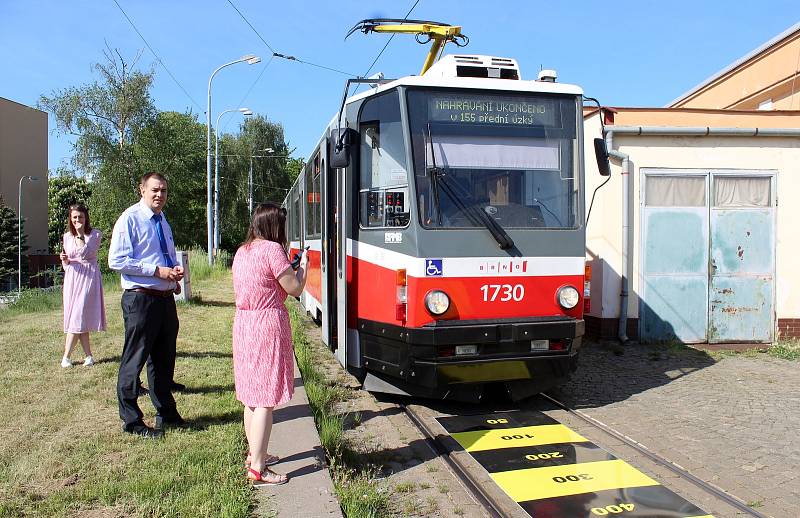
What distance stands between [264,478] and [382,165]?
3347 millimetres

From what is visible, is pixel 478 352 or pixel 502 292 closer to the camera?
pixel 478 352

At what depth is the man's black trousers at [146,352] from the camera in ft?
17.1

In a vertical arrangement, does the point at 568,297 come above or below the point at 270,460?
above

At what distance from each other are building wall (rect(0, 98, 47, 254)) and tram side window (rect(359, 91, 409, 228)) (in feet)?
130

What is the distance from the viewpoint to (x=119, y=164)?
106 feet

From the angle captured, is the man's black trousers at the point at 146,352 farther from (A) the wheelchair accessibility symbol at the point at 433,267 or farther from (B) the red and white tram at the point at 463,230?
(A) the wheelchair accessibility symbol at the point at 433,267

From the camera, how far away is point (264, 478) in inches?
170

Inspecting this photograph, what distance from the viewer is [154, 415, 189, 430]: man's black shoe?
17.7ft

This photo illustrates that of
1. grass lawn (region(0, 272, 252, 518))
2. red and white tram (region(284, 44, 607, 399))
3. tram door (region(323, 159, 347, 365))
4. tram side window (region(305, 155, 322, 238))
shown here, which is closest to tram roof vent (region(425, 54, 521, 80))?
red and white tram (region(284, 44, 607, 399))

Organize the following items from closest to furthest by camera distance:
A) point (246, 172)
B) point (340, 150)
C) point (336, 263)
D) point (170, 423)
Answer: point (170, 423)
point (340, 150)
point (336, 263)
point (246, 172)

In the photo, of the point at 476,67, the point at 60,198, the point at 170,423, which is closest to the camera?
the point at 170,423

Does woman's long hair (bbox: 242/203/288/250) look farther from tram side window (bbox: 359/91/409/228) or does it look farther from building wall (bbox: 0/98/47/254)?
building wall (bbox: 0/98/47/254)

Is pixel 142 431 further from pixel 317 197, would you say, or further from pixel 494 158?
pixel 317 197

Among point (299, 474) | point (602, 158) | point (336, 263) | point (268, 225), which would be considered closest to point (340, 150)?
point (336, 263)
